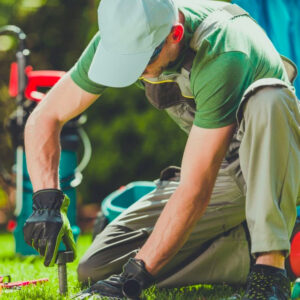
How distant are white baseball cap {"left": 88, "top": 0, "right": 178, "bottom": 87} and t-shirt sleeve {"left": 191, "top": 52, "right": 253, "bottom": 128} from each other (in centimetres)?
20

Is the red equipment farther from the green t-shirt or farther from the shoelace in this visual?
the shoelace

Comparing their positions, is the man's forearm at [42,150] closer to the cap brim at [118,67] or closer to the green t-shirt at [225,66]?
the cap brim at [118,67]

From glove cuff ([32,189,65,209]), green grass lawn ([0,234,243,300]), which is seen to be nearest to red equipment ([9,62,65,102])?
green grass lawn ([0,234,243,300])

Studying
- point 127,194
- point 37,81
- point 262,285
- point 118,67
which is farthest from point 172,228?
point 37,81

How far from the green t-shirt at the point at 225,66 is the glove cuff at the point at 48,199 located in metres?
0.60

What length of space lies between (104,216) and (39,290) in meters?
0.97

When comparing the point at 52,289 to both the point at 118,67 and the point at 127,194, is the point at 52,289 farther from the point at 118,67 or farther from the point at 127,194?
the point at 127,194

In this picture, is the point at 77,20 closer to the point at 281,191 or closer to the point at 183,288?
the point at 183,288

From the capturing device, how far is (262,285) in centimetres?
190

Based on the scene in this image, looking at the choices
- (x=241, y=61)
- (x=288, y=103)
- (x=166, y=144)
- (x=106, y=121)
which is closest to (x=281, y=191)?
(x=288, y=103)

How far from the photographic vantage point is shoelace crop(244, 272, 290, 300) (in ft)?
6.21

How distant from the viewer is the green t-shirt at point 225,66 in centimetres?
205

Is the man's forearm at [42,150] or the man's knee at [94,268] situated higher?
the man's forearm at [42,150]

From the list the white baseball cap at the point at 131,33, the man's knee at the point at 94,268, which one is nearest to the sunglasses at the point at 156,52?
the white baseball cap at the point at 131,33
